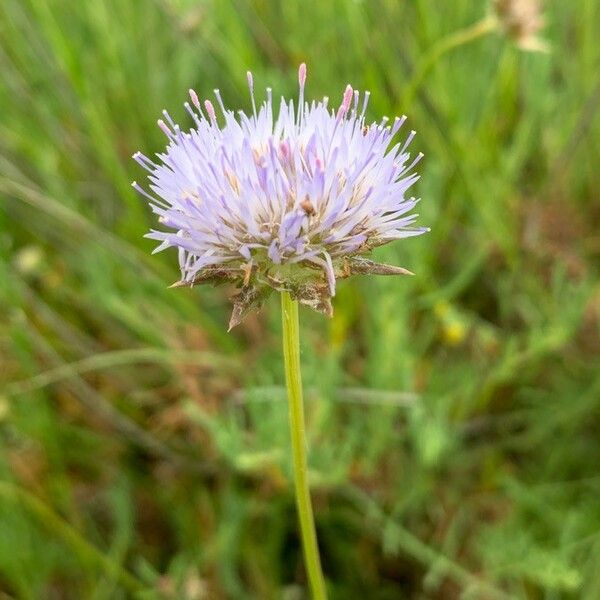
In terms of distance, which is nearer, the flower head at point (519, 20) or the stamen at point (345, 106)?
the stamen at point (345, 106)

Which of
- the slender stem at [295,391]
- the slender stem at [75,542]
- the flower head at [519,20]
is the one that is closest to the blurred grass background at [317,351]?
the slender stem at [75,542]

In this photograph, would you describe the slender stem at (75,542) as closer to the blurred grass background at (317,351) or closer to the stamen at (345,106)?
the blurred grass background at (317,351)

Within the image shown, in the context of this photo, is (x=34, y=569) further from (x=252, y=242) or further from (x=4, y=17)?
(x=4, y=17)

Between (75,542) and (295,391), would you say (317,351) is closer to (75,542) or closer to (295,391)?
(75,542)

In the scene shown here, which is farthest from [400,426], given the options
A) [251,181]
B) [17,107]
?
[17,107]

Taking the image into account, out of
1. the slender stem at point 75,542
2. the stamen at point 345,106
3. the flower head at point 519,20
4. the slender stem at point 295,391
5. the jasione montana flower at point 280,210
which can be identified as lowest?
the slender stem at point 75,542

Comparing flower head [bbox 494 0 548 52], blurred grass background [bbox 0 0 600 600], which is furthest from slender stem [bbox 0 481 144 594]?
flower head [bbox 494 0 548 52]
